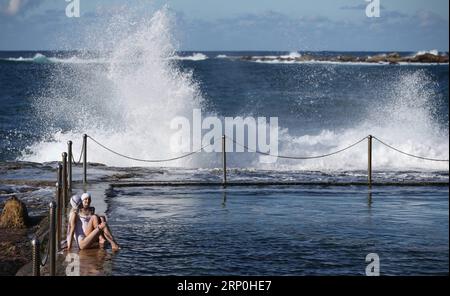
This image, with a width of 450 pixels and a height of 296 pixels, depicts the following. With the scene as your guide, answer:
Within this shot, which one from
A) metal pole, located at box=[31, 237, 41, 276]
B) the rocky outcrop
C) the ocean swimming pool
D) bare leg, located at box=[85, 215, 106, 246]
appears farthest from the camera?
the rocky outcrop

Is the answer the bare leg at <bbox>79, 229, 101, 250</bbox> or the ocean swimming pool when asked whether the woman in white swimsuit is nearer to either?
the bare leg at <bbox>79, 229, 101, 250</bbox>

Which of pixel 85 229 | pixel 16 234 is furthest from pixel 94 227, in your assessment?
pixel 16 234

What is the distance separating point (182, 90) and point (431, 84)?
44.1 metres

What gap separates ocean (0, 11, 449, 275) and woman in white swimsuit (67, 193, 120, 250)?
33cm

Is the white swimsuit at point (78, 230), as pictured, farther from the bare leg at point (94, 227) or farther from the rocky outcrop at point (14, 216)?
the rocky outcrop at point (14, 216)

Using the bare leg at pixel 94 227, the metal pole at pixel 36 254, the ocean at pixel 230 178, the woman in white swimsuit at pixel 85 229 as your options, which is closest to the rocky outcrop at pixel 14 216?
the ocean at pixel 230 178

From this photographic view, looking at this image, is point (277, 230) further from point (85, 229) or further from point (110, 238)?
point (85, 229)

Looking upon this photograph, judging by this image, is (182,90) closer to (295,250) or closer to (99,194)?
(99,194)

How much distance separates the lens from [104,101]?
40094 mm

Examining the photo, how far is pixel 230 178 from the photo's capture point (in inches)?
764

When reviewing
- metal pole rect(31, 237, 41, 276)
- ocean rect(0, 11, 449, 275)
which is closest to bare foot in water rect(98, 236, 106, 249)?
ocean rect(0, 11, 449, 275)

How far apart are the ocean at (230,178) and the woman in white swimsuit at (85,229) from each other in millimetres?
327

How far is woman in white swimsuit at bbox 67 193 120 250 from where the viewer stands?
35.2 ft

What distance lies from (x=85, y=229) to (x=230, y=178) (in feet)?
28.6
